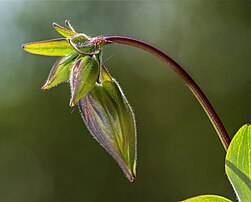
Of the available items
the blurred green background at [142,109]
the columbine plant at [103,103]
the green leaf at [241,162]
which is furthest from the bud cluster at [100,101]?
the blurred green background at [142,109]

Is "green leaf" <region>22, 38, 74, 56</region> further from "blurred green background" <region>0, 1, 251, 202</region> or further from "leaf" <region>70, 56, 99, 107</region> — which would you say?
"blurred green background" <region>0, 1, 251, 202</region>

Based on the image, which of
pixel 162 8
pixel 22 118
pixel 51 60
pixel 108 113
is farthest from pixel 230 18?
pixel 108 113

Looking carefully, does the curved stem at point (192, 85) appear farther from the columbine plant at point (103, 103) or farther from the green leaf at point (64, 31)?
the green leaf at point (64, 31)

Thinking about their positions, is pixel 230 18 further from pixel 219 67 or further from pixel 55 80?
pixel 55 80

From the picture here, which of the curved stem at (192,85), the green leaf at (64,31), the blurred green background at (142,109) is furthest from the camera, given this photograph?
the blurred green background at (142,109)

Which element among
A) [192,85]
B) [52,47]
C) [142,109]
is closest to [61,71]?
[52,47]

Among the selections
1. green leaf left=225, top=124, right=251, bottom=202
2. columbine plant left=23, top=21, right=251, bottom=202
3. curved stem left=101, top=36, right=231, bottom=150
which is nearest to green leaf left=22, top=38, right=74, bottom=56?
columbine plant left=23, top=21, right=251, bottom=202

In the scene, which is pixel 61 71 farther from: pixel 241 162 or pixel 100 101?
pixel 241 162
